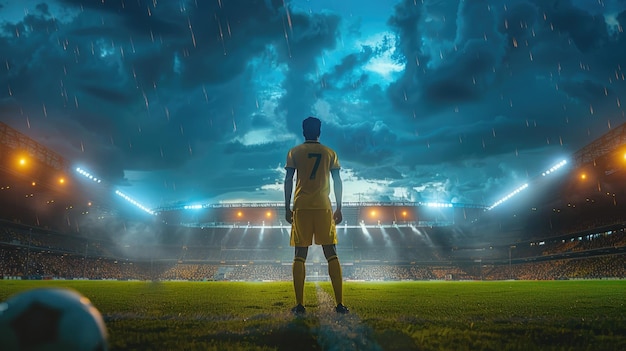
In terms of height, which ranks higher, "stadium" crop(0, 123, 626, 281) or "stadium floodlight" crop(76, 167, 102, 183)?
"stadium floodlight" crop(76, 167, 102, 183)

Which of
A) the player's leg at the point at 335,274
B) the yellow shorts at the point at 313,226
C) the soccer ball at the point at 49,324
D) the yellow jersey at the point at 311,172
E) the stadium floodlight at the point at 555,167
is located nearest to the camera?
the soccer ball at the point at 49,324

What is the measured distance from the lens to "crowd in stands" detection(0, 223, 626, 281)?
3653cm

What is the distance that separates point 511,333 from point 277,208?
58497 mm

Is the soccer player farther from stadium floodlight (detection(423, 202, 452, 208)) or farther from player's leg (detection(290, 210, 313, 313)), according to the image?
stadium floodlight (detection(423, 202, 452, 208))

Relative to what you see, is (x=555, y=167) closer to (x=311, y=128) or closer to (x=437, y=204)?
(x=437, y=204)

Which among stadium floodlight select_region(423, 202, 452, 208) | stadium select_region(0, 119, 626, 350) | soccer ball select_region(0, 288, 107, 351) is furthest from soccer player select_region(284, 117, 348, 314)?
stadium floodlight select_region(423, 202, 452, 208)

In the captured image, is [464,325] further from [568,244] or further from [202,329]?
[568,244]

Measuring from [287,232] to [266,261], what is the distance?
6.60 metres

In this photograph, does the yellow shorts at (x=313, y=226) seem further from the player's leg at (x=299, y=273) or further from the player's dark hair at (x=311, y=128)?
the player's dark hair at (x=311, y=128)

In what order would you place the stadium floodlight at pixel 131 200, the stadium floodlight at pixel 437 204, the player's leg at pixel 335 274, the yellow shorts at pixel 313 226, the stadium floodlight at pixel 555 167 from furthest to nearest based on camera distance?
the stadium floodlight at pixel 437 204 < the stadium floodlight at pixel 131 200 < the stadium floodlight at pixel 555 167 < the yellow shorts at pixel 313 226 < the player's leg at pixel 335 274

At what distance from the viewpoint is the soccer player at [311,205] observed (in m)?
5.17

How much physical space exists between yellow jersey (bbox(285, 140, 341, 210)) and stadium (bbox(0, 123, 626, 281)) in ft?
94.9

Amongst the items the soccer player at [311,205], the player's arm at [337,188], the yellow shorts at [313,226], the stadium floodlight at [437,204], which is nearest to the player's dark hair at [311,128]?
Answer: the soccer player at [311,205]

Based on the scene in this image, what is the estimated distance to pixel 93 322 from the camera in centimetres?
163
